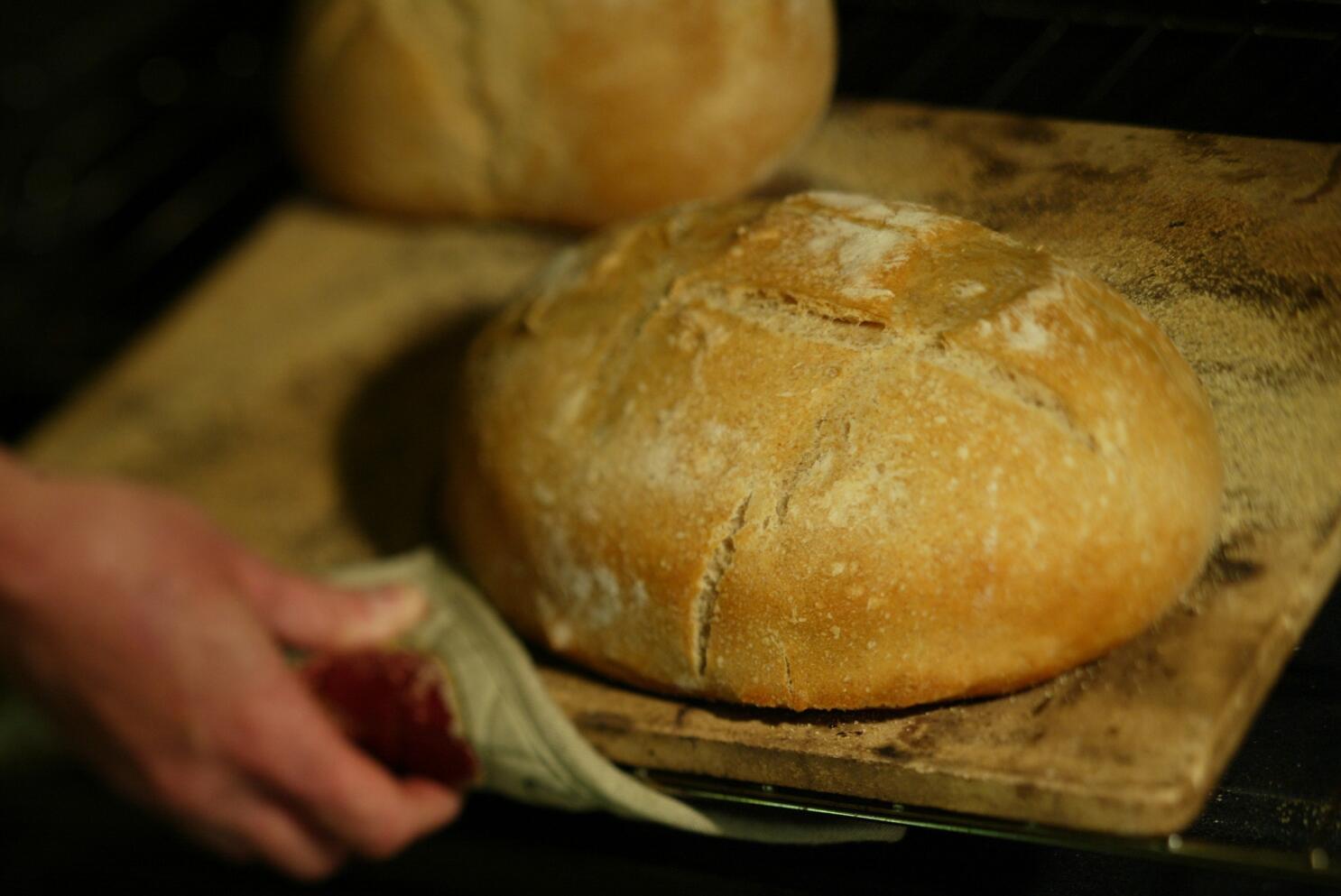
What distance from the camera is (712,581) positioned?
2.89ft

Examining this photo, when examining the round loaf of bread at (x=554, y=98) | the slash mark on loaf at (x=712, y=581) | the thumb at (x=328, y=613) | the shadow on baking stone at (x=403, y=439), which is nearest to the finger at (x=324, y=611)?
the thumb at (x=328, y=613)

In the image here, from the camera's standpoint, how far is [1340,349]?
718 mm

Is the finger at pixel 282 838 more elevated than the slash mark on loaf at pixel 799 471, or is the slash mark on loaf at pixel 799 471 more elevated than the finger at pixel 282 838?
the slash mark on loaf at pixel 799 471

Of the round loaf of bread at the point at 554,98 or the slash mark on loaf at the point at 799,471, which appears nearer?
the slash mark on loaf at the point at 799,471

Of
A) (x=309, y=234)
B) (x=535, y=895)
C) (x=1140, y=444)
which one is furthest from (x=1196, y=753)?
(x=309, y=234)

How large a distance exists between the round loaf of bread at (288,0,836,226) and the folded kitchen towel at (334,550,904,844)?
53 centimetres

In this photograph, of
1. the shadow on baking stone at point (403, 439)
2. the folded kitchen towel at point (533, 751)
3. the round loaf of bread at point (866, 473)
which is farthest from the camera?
the shadow on baking stone at point (403, 439)

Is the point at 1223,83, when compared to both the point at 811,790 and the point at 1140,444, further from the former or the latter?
the point at 811,790

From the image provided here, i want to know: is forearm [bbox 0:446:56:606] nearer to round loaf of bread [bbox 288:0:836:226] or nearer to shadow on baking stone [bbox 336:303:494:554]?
shadow on baking stone [bbox 336:303:494:554]

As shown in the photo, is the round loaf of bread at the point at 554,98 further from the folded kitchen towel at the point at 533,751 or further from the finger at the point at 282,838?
the finger at the point at 282,838

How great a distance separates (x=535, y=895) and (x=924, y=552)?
0.61 meters

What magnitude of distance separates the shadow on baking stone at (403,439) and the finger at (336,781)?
0.78 feet

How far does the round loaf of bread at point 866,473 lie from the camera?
31.8 inches

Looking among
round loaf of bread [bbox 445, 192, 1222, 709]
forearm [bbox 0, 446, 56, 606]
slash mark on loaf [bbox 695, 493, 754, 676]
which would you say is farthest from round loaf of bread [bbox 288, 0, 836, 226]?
forearm [bbox 0, 446, 56, 606]
